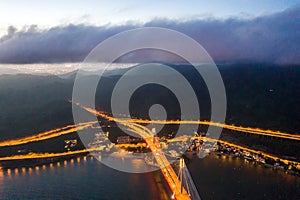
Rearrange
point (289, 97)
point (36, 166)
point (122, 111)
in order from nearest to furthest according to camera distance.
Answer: point (36, 166)
point (289, 97)
point (122, 111)

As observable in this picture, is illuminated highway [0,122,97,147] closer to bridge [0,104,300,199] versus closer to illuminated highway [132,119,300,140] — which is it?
bridge [0,104,300,199]

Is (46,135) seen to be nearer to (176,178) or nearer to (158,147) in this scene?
(158,147)

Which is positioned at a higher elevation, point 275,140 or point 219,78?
point 219,78

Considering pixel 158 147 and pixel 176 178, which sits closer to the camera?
pixel 176 178

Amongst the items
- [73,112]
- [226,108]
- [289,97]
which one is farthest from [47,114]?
[289,97]

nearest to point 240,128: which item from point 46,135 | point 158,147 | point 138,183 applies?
point 158,147

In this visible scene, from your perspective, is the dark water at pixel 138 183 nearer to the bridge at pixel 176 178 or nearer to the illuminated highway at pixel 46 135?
the bridge at pixel 176 178

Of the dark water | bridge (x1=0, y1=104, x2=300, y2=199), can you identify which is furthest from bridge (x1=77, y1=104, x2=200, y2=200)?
the dark water

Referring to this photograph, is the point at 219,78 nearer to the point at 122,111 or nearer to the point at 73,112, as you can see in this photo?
the point at 122,111
